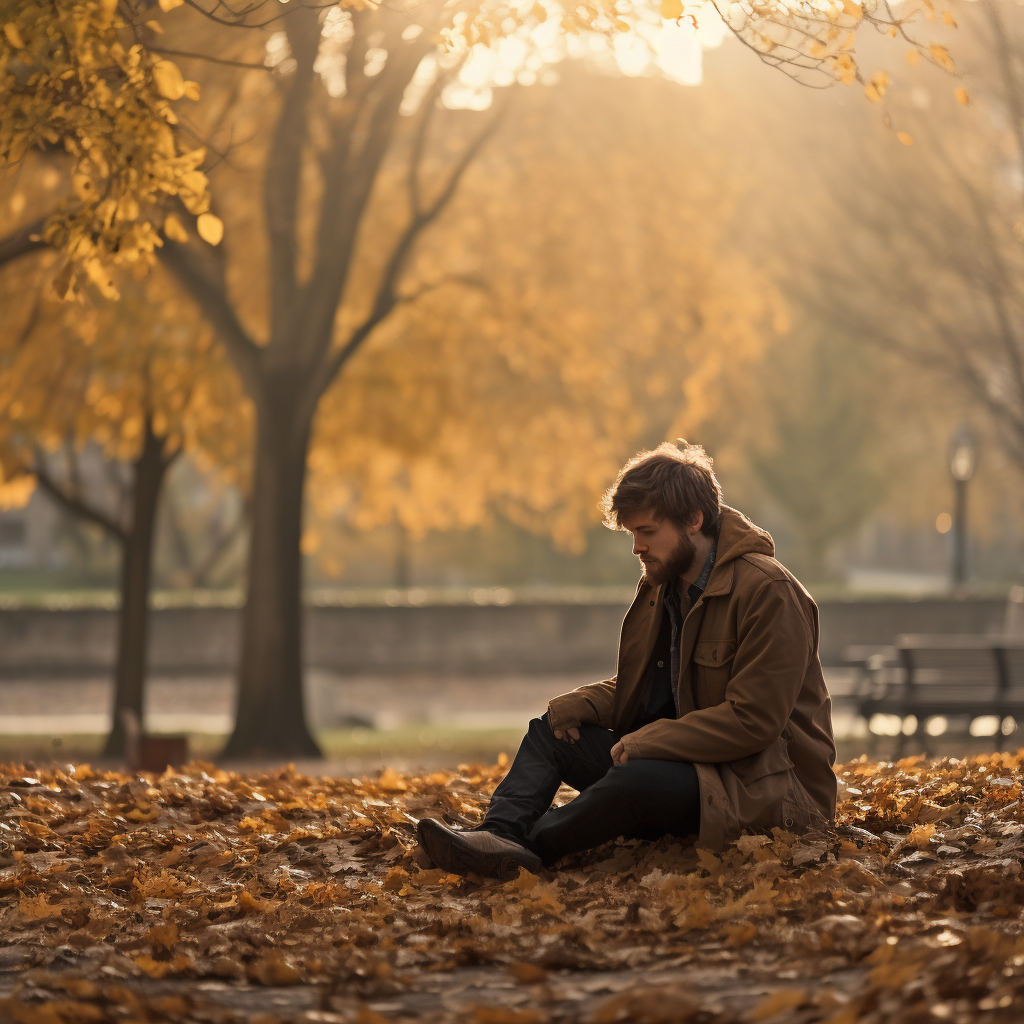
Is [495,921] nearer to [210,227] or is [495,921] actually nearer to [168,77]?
[210,227]

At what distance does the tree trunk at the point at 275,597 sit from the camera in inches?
456

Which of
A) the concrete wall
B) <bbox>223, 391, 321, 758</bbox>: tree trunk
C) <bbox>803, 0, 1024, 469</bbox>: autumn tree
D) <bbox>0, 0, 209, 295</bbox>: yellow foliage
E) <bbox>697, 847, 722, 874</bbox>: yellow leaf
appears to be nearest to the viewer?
<bbox>697, 847, 722, 874</bbox>: yellow leaf

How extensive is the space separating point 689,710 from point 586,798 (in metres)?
0.44

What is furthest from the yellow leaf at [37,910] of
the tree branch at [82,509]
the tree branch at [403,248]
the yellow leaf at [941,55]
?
the tree branch at [82,509]

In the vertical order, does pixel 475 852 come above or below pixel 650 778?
below

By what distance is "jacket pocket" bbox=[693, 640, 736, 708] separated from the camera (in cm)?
418

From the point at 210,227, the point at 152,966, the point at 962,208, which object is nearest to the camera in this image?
the point at 152,966

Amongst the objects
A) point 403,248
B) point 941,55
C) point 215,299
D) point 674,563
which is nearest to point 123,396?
point 215,299

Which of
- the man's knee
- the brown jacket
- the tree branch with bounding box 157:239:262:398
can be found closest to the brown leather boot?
the man's knee

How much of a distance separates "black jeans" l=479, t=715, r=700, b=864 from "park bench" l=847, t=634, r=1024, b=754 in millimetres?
7062

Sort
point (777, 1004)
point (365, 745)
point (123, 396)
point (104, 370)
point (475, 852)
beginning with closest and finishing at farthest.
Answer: point (777, 1004), point (475, 852), point (104, 370), point (123, 396), point (365, 745)

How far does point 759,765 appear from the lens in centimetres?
412

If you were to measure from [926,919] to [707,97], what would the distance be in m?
11.6

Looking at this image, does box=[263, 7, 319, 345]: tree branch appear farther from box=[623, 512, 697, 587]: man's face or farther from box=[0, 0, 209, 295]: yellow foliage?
box=[623, 512, 697, 587]: man's face
